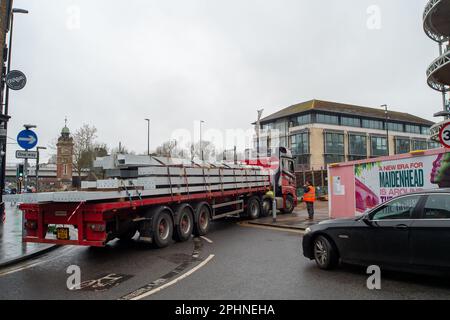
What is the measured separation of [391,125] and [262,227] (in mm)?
66094

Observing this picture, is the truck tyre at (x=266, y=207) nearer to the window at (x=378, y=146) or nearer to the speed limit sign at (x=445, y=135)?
the speed limit sign at (x=445, y=135)

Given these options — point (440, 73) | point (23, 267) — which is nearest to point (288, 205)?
point (23, 267)

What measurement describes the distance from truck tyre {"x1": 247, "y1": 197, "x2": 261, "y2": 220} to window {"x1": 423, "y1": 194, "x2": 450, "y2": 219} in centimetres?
1005

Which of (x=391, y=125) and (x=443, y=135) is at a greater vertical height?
(x=391, y=125)

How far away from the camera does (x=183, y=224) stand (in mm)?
10156

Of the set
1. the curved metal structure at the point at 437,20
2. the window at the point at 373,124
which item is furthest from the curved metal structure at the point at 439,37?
the window at the point at 373,124

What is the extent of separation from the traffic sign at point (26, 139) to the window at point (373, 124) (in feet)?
212

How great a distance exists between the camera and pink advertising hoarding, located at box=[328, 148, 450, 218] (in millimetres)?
10601

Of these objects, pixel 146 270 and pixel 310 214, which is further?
pixel 310 214

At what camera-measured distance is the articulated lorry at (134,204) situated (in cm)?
737

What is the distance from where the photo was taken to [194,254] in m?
8.30
